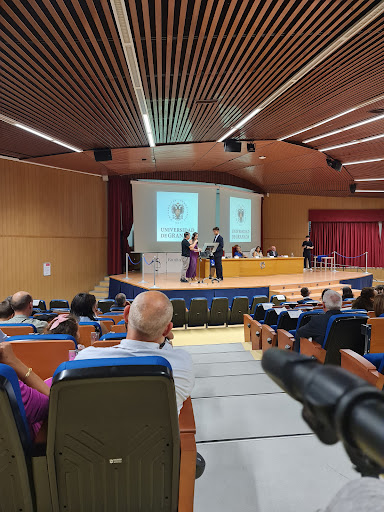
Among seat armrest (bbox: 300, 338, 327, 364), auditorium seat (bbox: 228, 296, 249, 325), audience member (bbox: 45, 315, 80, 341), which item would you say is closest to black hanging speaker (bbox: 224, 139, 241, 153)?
auditorium seat (bbox: 228, 296, 249, 325)

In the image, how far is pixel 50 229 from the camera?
1094cm

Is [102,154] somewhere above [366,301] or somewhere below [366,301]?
above

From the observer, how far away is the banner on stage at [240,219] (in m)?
16.0

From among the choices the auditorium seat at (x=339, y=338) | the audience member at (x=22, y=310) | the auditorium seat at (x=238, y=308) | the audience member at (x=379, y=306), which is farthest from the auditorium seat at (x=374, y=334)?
the auditorium seat at (x=238, y=308)

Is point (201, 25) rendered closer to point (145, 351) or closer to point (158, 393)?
point (145, 351)

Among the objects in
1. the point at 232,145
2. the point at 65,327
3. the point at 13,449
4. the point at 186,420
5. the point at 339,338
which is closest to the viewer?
the point at 13,449

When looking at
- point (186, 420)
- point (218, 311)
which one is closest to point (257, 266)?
point (218, 311)

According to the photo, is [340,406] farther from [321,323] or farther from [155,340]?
[321,323]

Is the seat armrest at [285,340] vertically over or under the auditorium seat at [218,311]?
over

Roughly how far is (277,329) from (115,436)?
3.62 meters

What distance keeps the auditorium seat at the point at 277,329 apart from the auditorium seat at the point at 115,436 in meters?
3.25

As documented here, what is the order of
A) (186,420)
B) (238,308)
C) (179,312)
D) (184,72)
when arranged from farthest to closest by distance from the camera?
1. (238,308)
2. (179,312)
3. (184,72)
4. (186,420)

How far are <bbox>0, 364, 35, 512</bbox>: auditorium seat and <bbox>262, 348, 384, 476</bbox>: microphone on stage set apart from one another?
3.51 feet

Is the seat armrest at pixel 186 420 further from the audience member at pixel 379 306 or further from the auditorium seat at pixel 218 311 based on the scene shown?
the auditorium seat at pixel 218 311
